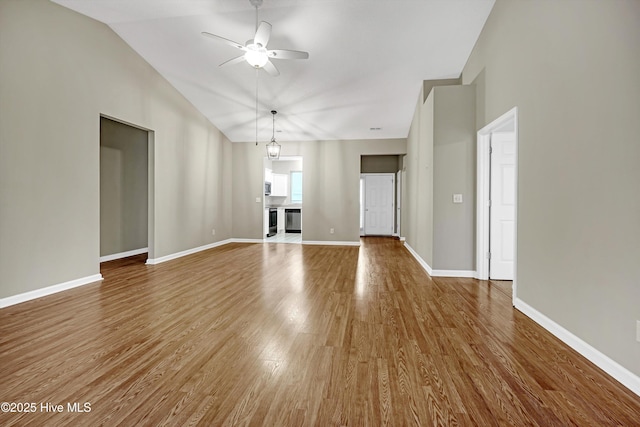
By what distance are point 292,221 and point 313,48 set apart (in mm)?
6980

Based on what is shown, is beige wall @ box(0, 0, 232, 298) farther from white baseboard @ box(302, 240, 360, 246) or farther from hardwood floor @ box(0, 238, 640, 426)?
white baseboard @ box(302, 240, 360, 246)

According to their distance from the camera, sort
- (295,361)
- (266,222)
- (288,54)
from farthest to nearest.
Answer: (266,222) → (288,54) → (295,361)

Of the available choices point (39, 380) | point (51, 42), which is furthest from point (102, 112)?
point (39, 380)

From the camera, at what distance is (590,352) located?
6.63 ft

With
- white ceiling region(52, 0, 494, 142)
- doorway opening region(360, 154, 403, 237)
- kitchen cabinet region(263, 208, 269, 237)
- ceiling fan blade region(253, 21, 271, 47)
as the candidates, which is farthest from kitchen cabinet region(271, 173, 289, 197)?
ceiling fan blade region(253, 21, 271, 47)

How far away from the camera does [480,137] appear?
13.3 ft

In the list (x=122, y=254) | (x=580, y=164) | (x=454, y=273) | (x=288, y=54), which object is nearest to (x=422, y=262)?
(x=454, y=273)

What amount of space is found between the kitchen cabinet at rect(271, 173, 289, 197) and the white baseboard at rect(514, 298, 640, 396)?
8.61 meters

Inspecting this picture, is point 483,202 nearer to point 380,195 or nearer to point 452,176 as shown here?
point 452,176

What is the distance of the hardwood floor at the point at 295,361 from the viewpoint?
1.49 meters

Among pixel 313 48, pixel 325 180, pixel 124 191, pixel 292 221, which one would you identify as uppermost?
pixel 313 48

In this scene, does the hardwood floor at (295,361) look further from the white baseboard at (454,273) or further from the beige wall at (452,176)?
the beige wall at (452,176)

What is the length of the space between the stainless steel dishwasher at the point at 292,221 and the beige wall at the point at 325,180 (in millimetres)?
2745

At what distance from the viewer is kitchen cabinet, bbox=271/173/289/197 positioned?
1051 cm
